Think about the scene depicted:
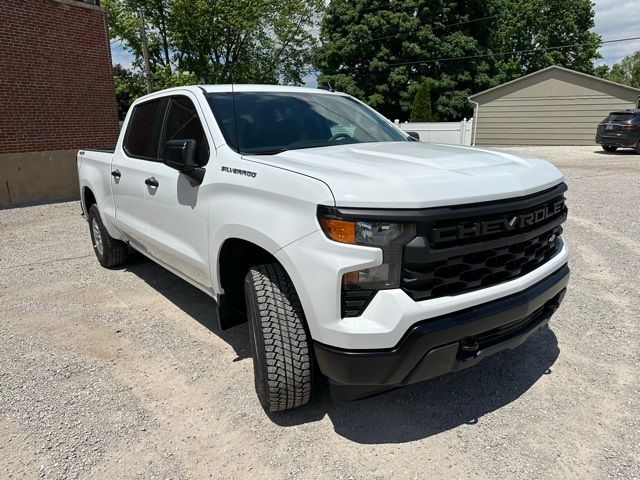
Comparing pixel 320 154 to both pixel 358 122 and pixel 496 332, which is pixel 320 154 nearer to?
pixel 358 122

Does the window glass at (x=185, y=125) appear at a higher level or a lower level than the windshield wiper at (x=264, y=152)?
higher

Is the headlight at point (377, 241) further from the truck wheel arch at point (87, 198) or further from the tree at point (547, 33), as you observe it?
the tree at point (547, 33)

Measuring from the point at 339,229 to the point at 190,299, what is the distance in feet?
8.98

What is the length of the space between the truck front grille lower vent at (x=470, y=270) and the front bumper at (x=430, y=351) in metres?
0.11

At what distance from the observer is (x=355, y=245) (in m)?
1.98

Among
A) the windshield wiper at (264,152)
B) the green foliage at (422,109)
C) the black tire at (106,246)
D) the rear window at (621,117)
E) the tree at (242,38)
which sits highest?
the tree at (242,38)

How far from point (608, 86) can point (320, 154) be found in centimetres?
2498

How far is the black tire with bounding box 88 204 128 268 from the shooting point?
509 cm

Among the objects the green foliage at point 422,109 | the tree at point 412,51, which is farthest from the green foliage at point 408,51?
the green foliage at point 422,109

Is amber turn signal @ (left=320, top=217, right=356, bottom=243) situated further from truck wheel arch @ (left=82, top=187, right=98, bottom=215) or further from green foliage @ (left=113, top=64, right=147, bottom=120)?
green foliage @ (left=113, top=64, right=147, bottom=120)

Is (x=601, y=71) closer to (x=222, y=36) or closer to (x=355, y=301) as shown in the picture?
(x=222, y=36)

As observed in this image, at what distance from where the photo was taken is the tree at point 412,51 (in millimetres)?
30141

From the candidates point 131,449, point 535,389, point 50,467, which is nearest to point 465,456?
point 535,389

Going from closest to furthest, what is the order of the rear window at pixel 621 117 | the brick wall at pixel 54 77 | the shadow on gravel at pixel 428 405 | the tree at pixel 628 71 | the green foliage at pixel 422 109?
1. the shadow on gravel at pixel 428 405
2. the brick wall at pixel 54 77
3. the rear window at pixel 621 117
4. the green foliage at pixel 422 109
5. the tree at pixel 628 71
